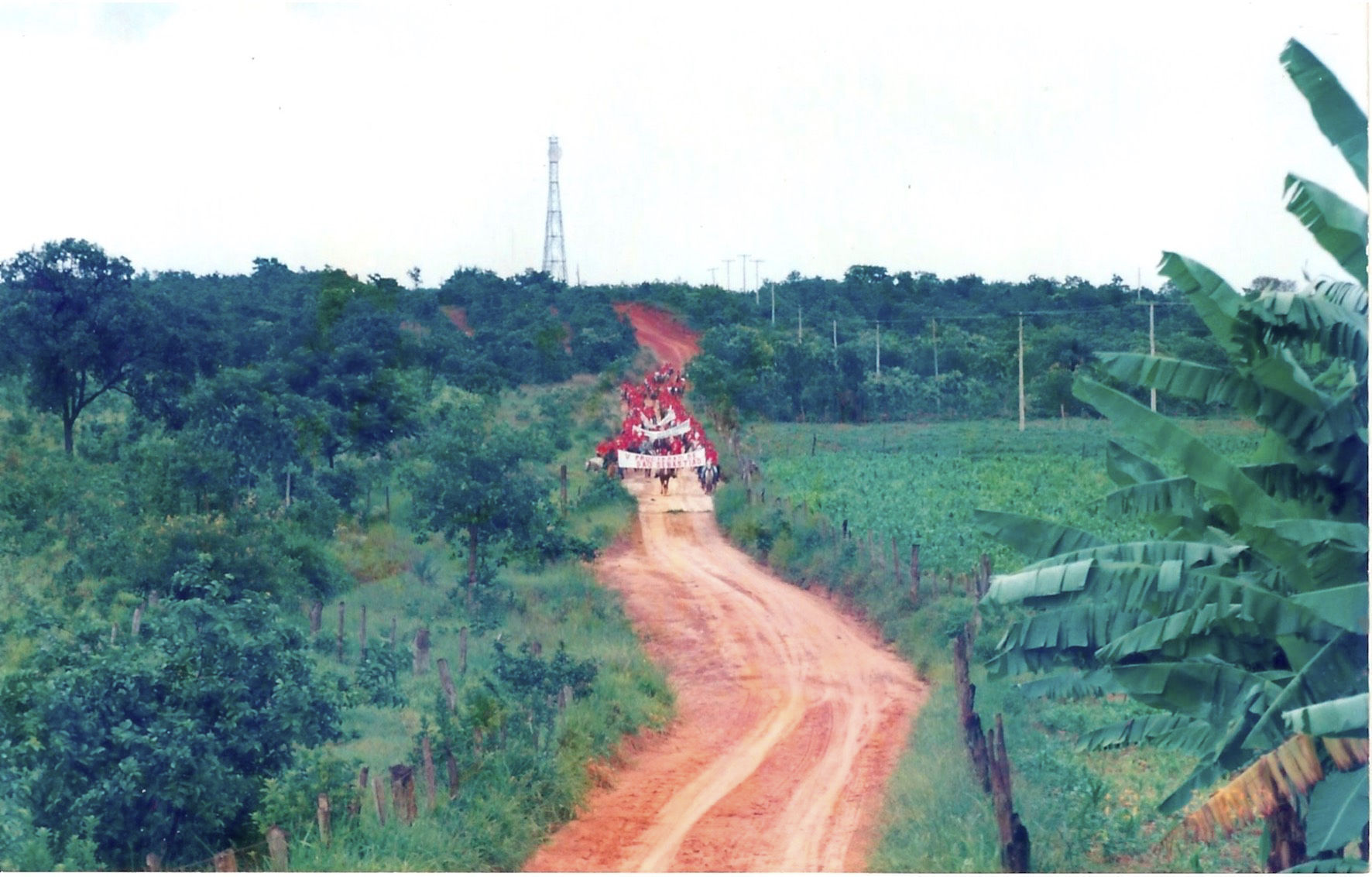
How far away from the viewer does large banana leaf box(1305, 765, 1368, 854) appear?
16.5 ft

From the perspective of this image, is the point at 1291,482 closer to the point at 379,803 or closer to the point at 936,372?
the point at 379,803

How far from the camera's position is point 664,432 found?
16.0 metres

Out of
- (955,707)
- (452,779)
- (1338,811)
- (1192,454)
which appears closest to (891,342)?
(955,707)

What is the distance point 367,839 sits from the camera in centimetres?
707

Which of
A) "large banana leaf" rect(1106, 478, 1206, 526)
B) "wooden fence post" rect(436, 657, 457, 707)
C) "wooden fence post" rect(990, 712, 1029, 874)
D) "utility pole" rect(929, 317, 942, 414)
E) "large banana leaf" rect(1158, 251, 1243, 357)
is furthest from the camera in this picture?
"utility pole" rect(929, 317, 942, 414)

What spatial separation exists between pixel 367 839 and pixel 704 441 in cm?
971

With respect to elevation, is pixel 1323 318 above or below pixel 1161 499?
above

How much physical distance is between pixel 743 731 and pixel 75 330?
818 cm

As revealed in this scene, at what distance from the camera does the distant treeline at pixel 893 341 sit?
14555 mm

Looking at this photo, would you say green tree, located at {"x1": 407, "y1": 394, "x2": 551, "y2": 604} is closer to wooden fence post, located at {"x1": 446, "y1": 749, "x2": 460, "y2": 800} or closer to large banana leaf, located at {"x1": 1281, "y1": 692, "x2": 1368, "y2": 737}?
wooden fence post, located at {"x1": 446, "y1": 749, "x2": 460, "y2": 800}

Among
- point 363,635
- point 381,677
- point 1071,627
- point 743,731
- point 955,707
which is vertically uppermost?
point 1071,627

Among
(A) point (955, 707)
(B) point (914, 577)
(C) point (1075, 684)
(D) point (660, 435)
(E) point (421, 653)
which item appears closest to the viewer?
(C) point (1075, 684)

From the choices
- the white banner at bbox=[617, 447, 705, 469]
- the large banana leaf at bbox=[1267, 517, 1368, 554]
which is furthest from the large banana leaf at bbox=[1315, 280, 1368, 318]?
the white banner at bbox=[617, 447, 705, 469]

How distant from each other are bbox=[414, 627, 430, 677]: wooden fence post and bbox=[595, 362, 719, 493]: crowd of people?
5.04 metres
